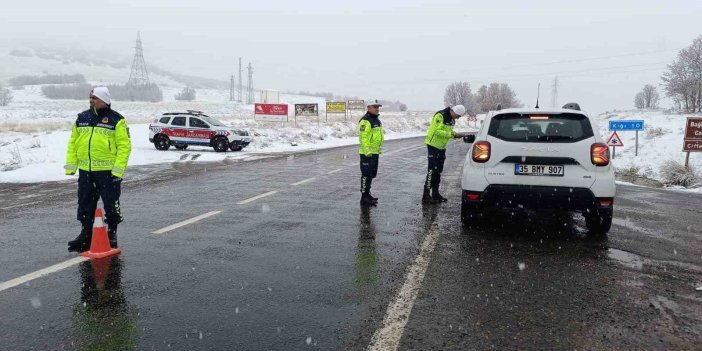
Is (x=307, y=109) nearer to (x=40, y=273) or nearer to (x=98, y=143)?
(x=98, y=143)

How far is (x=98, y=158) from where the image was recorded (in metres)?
5.23

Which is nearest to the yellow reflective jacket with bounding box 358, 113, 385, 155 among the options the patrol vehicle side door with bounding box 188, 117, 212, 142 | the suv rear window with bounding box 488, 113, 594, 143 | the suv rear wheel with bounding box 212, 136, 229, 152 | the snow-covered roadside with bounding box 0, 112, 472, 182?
the suv rear window with bounding box 488, 113, 594, 143

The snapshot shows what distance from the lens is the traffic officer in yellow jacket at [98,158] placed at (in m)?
5.23

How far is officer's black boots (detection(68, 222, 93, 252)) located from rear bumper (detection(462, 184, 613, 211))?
15.8 ft

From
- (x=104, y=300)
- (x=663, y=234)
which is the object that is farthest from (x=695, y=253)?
(x=104, y=300)

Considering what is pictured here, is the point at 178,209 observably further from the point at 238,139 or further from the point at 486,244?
the point at 238,139

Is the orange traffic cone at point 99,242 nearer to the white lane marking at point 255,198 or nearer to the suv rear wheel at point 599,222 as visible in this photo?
the white lane marking at point 255,198

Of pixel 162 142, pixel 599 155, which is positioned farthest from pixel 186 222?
pixel 162 142

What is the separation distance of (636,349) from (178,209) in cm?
677

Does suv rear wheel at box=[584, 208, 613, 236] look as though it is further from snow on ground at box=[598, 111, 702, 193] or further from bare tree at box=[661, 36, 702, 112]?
bare tree at box=[661, 36, 702, 112]

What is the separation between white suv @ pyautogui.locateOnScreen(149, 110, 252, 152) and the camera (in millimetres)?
22156

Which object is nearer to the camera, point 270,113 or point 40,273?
point 40,273

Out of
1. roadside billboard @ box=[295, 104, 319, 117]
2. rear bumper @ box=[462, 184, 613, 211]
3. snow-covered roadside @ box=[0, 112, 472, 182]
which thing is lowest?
snow-covered roadside @ box=[0, 112, 472, 182]

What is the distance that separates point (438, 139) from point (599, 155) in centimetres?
312
